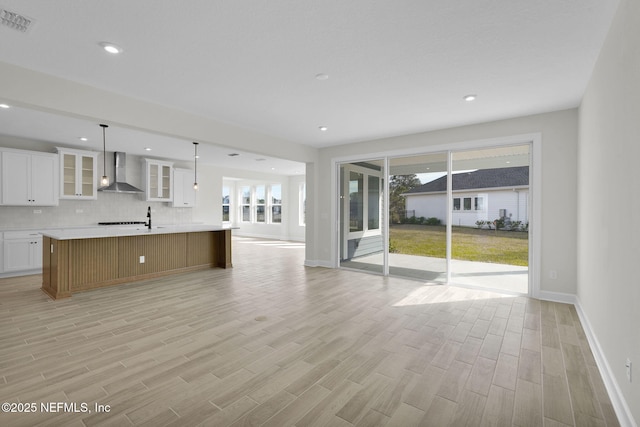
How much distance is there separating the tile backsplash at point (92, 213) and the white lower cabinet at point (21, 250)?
39cm

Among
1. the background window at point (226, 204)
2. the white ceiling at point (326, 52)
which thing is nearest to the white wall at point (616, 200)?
the white ceiling at point (326, 52)

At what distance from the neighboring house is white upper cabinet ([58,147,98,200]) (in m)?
6.98

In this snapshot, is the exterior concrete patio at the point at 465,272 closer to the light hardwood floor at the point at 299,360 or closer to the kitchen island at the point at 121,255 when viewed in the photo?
the light hardwood floor at the point at 299,360

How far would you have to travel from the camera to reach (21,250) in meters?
5.73

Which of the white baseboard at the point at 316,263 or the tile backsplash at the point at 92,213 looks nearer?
the tile backsplash at the point at 92,213

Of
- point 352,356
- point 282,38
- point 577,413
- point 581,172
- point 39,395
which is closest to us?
point 577,413

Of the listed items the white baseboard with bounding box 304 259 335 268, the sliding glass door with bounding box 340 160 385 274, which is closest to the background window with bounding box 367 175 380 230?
the sliding glass door with bounding box 340 160 385 274

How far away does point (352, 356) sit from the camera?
105 inches

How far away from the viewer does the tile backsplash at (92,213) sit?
6.04 metres

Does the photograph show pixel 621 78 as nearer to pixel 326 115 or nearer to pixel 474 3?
pixel 474 3

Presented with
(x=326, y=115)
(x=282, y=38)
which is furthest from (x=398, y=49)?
(x=326, y=115)

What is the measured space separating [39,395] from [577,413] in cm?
357

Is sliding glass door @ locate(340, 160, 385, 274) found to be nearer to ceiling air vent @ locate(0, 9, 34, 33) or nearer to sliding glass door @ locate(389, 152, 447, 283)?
sliding glass door @ locate(389, 152, 447, 283)

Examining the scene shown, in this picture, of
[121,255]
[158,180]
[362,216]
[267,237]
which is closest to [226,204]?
[267,237]
